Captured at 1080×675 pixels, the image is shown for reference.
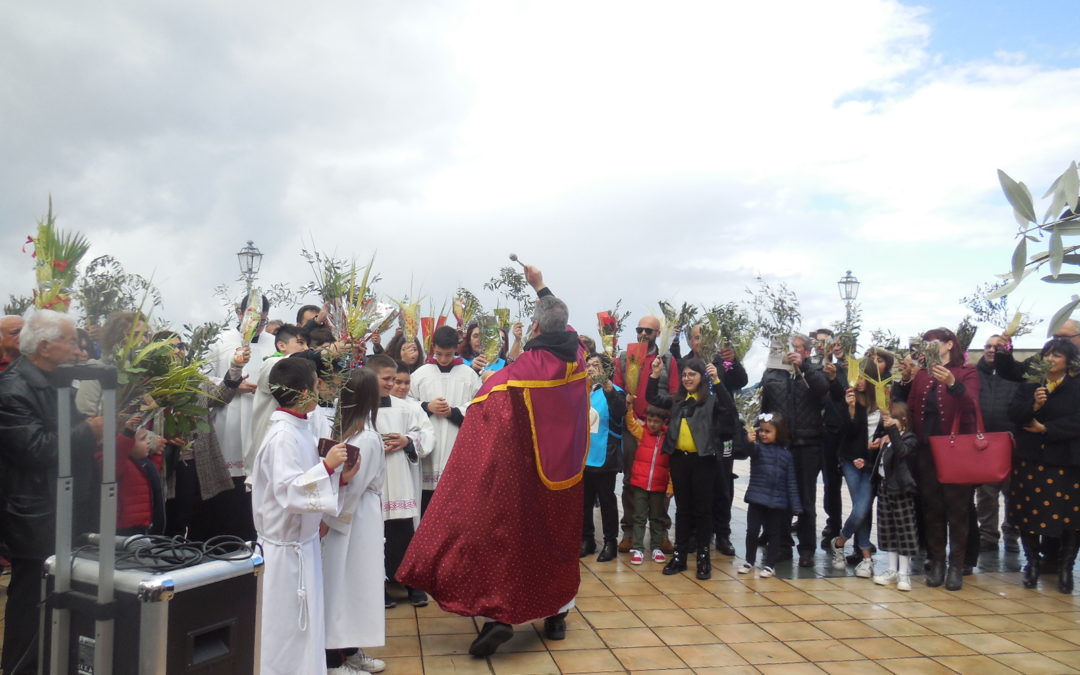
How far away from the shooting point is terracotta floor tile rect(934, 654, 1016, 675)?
4.87 m

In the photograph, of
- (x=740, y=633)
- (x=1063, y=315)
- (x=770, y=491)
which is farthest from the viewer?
(x=770, y=491)

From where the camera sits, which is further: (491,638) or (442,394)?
(442,394)

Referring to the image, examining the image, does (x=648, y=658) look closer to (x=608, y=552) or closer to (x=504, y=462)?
(x=504, y=462)

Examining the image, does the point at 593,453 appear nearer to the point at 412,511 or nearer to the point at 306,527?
the point at 412,511

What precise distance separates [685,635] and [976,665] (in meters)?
1.72

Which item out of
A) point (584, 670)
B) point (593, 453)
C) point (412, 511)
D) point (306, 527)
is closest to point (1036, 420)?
point (593, 453)

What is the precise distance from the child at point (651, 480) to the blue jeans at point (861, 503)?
167 centimetres

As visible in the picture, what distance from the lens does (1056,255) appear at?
4.40ft

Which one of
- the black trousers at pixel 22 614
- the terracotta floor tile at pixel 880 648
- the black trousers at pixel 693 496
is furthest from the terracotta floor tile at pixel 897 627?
the black trousers at pixel 22 614

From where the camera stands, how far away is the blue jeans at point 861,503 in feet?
24.1

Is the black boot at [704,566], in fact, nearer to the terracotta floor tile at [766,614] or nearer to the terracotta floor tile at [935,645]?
the terracotta floor tile at [766,614]

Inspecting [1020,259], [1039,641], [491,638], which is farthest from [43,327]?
[1039,641]

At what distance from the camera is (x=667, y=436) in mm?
7133

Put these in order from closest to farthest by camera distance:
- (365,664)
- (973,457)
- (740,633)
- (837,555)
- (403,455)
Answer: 1. (365,664)
2. (740,633)
3. (403,455)
4. (973,457)
5. (837,555)
